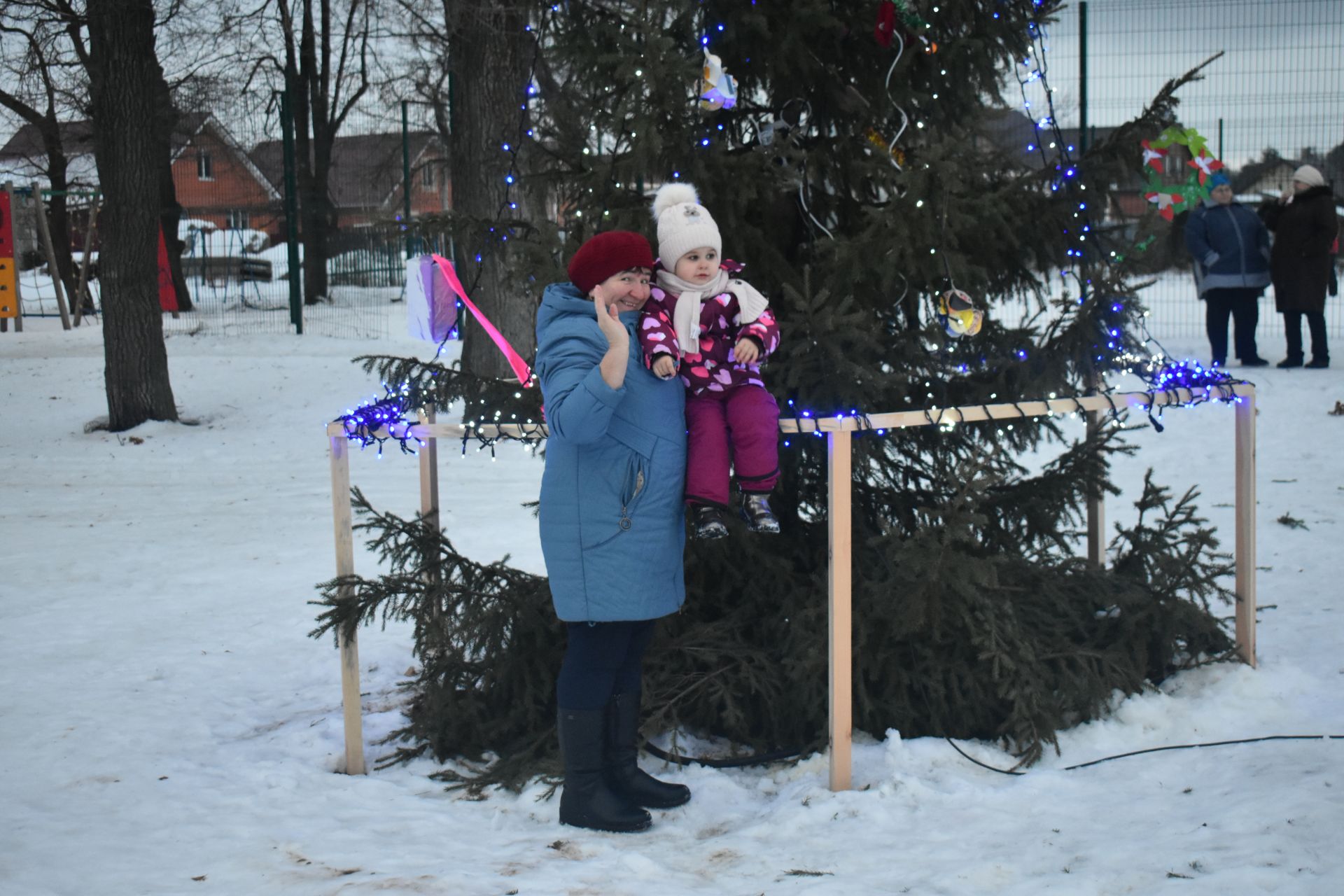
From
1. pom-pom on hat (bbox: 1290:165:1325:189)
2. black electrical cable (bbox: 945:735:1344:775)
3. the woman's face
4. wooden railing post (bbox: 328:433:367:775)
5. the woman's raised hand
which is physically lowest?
black electrical cable (bbox: 945:735:1344:775)

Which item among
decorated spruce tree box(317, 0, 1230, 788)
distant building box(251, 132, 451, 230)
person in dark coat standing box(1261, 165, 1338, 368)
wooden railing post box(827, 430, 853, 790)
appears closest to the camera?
wooden railing post box(827, 430, 853, 790)

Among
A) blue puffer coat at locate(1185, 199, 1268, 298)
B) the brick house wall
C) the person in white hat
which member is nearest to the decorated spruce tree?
the person in white hat

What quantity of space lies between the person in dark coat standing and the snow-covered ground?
15.5ft

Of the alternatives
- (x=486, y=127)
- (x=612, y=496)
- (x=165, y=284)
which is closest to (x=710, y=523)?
(x=612, y=496)

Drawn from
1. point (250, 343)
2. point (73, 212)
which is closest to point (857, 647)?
point (250, 343)

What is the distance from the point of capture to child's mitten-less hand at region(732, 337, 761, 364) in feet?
11.0

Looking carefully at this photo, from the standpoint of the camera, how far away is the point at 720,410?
11.5ft

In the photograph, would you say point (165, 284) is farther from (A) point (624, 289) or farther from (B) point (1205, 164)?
(A) point (624, 289)

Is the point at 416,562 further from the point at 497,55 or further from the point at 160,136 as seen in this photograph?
the point at 160,136

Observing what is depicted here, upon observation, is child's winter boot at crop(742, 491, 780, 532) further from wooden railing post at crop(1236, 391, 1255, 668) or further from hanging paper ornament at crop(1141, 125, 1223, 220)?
hanging paper ornament at crop(1141, 125, 1223, 220)

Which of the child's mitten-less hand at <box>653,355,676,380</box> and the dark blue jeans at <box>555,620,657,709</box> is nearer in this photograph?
the child's mitten-less hand at <box>653,355,676,380</box>

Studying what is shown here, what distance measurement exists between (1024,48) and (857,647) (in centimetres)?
219

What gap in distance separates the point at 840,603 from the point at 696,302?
3.19 feet

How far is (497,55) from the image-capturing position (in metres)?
10.8
